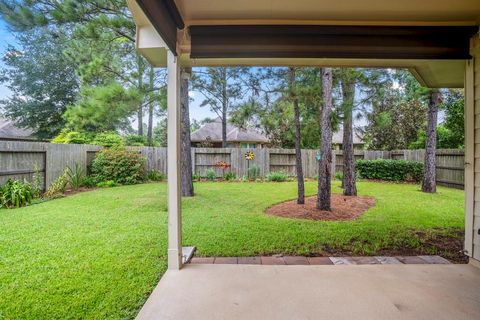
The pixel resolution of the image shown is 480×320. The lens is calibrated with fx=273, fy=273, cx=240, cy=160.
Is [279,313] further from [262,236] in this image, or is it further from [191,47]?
[191,47]

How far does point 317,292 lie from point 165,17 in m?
2.54

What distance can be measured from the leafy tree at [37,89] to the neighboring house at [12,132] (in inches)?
12.3

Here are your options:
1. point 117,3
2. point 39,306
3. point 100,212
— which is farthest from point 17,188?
point 39,306

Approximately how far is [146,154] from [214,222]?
653cm

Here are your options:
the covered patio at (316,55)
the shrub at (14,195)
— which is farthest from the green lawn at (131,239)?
the covered patio at (316,55)

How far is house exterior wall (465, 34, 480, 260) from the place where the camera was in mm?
2781

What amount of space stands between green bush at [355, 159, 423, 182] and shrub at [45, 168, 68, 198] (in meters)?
10.2

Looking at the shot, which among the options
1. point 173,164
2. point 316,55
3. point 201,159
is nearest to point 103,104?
point 173,164

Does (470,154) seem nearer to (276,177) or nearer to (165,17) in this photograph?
(165,17)

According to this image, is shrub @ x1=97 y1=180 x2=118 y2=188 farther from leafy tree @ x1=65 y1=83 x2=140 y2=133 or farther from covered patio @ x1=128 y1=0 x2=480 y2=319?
covered patio @ x1=128 y1=0 x2=480 y2=319

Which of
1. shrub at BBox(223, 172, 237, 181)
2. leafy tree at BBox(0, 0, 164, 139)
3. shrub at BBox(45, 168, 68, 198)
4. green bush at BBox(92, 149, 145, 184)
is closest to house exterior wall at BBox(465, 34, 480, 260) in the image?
leafy tree at BBox(0, 0, 164, 139)

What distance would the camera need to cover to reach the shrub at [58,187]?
6.75 m

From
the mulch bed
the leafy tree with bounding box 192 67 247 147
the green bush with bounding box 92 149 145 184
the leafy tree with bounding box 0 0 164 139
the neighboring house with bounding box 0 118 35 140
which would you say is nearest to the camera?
the leafy tree with bounding box 0 0 164 139

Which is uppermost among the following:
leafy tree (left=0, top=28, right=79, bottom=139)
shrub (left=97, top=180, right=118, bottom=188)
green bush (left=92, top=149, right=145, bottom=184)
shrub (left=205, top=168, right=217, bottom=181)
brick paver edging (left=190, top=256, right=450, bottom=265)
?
leafy tree (left=0, top=28, right=79, bottom=139)
